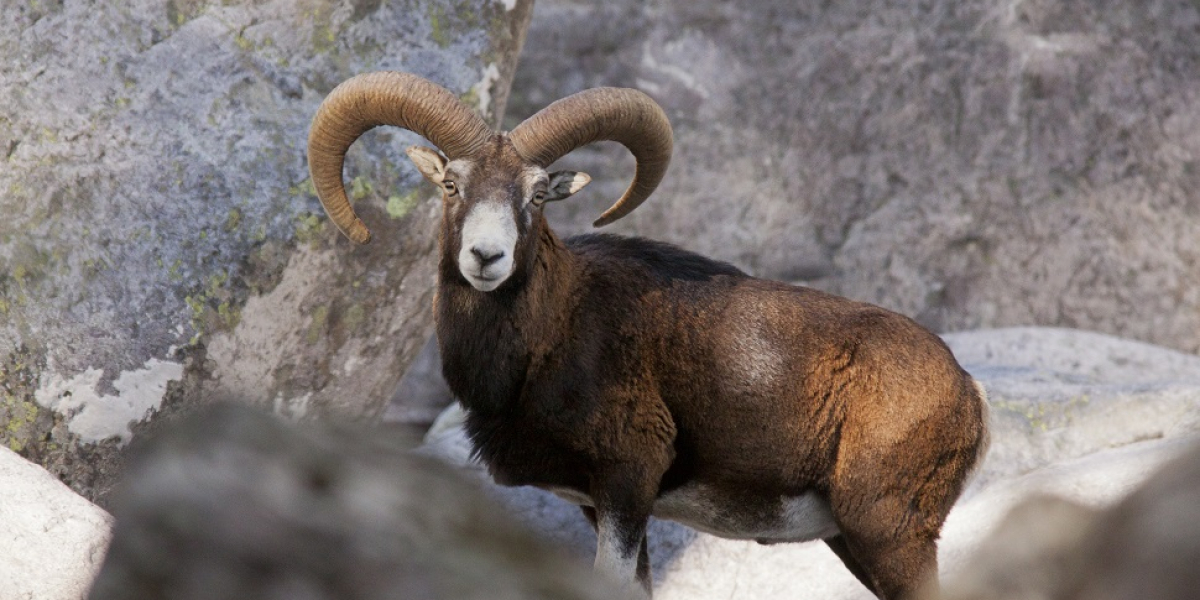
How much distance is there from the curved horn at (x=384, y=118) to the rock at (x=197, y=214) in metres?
0.91

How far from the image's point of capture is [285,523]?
7.83ft

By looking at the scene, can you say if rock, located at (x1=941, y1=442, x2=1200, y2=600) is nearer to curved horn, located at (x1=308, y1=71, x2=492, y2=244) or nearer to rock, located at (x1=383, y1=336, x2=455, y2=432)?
curved horn, located at (x1=308, y1=71, x2=492, y2=244)

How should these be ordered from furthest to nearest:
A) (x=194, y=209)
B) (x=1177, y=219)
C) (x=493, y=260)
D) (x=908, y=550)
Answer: (x=1177, y=219) < (x=194, y=209) < (x=908, y=550) < (x=493, y=260)

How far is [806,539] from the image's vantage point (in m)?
7.71

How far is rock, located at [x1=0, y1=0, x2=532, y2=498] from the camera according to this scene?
7.79 meters

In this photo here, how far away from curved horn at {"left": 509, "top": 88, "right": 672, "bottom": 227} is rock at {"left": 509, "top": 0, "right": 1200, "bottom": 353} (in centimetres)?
486

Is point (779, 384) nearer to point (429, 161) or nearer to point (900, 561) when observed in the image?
point (900, 561)

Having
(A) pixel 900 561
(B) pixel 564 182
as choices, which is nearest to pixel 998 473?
(A) pixel 900 561

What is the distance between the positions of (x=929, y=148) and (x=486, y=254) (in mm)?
7109

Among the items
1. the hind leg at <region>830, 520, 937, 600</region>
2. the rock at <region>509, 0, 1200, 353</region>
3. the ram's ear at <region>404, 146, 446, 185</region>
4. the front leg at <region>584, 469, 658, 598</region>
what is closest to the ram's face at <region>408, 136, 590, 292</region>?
the ram's ear at <region>404, 146, 446, 185</region>

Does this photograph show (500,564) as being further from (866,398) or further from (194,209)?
(194,209)

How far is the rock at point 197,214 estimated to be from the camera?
7.79 m

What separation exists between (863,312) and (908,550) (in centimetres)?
137

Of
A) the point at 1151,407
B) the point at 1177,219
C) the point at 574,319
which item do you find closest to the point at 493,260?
the point at 574,319
